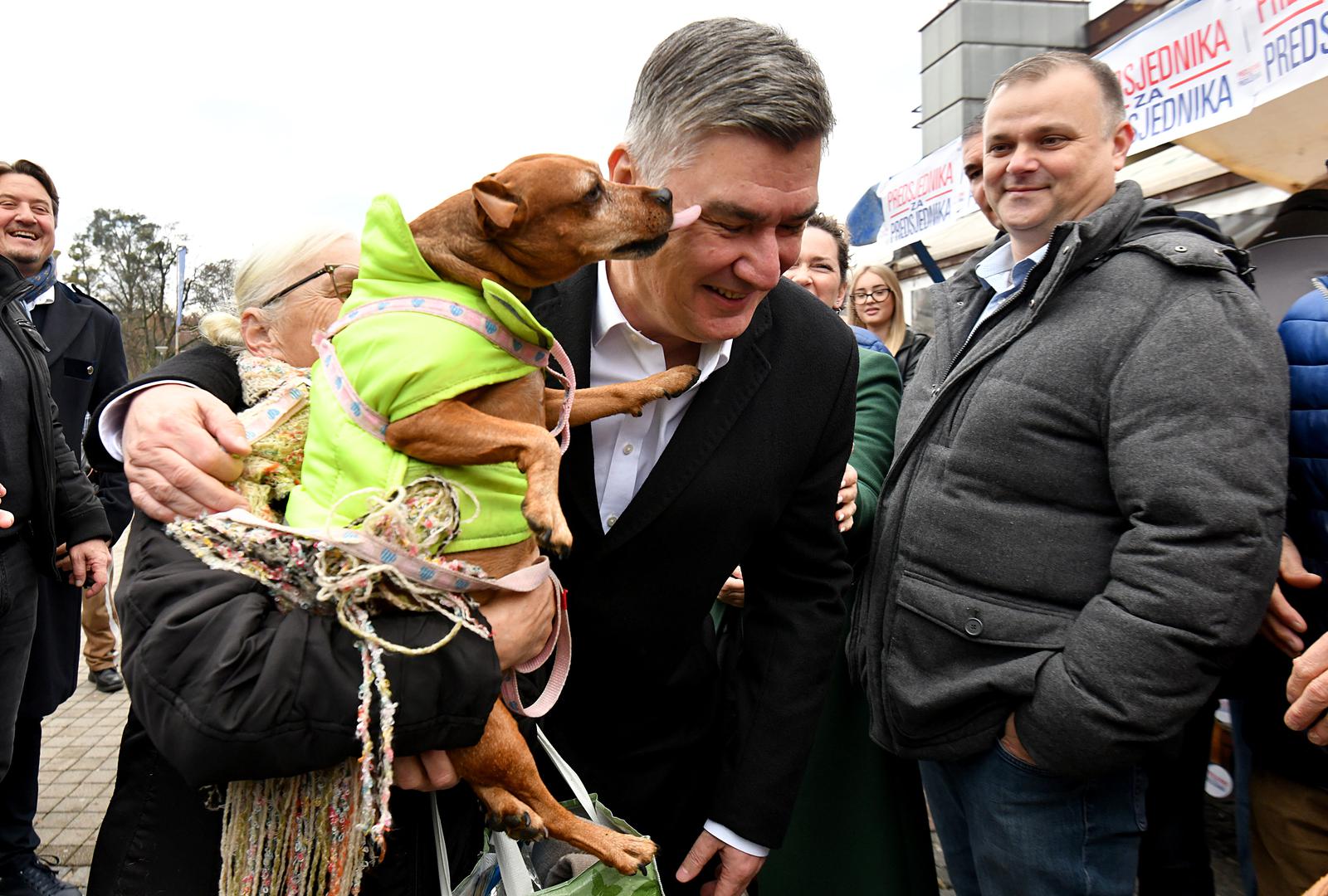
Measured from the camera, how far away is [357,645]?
1424 millimetres

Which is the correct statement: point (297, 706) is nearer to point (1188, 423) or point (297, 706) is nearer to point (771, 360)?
point (771, 360)

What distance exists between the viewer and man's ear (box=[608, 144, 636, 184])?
1.96m

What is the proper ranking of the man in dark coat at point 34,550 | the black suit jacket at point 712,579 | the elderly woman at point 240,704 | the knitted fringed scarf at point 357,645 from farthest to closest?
the man in dark coat at point 34,550 < the black suit jacket at point 712,579 < the knitted fringed scarf at point 357,645 < the elderly woman at point 240,704

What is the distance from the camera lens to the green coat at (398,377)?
1.46m

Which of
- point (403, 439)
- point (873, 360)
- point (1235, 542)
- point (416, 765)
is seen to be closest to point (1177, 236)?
point (1235, 542)

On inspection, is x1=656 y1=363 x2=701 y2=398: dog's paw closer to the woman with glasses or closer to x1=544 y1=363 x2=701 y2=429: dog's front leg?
x1=544 y1=363 x2=701 y2=429: dog's front leg

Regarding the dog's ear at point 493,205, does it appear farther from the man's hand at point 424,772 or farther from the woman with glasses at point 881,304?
the woman with glasses at point 881,304

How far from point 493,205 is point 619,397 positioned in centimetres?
48

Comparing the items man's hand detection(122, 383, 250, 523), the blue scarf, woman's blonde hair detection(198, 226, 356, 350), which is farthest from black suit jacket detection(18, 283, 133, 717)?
man's hand detection(122, 383, 250, 523)

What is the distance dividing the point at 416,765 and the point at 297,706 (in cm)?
33

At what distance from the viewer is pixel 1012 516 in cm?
210

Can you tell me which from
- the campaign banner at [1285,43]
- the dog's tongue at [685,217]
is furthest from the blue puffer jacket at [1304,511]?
the campaign banner at [1285,43]

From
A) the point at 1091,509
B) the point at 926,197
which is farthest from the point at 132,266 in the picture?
the point at 1091,509

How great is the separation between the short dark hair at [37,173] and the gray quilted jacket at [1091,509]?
517 cm
